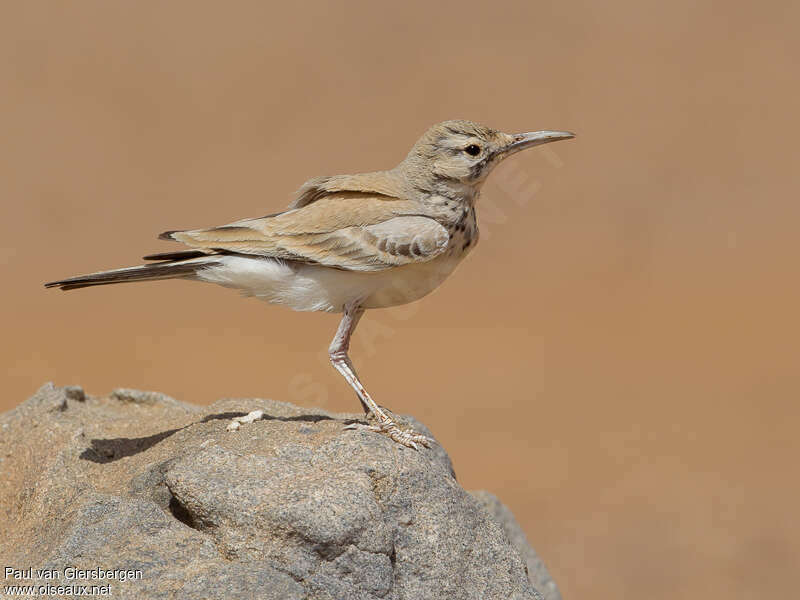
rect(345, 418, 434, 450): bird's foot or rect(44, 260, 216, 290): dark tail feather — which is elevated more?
rect(44, 260, 216, 290): dark tail feather

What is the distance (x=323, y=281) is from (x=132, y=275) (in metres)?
1.19

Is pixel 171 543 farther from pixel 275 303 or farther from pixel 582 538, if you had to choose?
pixel 582 538

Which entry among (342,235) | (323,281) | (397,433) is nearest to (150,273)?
(323,281)

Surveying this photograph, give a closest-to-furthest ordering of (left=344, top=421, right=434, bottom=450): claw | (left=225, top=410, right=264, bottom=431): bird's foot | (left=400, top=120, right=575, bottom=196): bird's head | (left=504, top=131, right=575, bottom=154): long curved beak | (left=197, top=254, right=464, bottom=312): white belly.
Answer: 1. (left=344, top=421, right=434, bottom=450): claw
2. (left=225, top=410, right=264, bottom=431): bird's foot
3. (left=197, top=254, right=464, bottom=312): white belly
4. (left=400, top=120, right=575, bottom=196): bird's head
5. (left=504, top=131, right=575, bottom=154): long curved beak

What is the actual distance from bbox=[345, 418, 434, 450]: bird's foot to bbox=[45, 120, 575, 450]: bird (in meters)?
0.01

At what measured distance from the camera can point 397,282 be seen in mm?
5984

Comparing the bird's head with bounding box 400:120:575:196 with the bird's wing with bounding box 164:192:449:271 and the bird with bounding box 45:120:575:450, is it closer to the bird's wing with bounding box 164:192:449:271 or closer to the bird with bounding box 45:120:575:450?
the bird with bounding box 45:120:575:450

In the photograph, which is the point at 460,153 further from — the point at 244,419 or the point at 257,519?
the point at 257,519

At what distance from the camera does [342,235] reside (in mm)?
5984

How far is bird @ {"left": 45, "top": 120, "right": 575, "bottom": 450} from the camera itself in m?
5.89

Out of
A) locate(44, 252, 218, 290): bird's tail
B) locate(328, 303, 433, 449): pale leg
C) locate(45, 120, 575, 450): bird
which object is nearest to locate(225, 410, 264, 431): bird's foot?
locate(45, 120, 575, 450): bird

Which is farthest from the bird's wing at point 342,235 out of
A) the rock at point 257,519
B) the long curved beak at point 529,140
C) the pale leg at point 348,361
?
the rock at point 257,519

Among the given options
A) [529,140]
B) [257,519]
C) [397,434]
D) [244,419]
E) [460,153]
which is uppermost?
[529,140]

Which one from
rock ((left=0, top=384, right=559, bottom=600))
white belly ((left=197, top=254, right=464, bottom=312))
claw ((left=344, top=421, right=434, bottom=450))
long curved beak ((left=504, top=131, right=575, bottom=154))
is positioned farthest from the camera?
long curved beak ((left=504, top=131, right=575, bottom=154))
